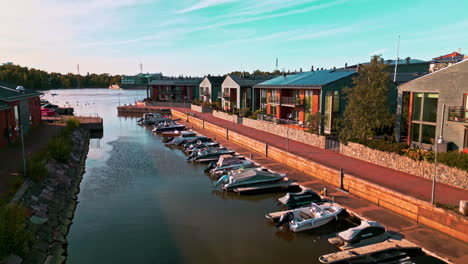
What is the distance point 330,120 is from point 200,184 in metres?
19.2

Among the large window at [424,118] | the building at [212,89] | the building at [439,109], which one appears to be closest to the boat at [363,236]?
the building at [439,109]

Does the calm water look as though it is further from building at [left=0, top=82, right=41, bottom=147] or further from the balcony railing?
the balcony railing

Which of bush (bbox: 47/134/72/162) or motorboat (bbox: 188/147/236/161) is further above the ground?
bush (bbox: 47/134/72/162)

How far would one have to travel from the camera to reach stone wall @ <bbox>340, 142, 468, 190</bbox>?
22.8m

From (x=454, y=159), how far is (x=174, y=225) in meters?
19.8

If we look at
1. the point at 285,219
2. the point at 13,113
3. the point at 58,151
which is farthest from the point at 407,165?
the point at 13,113

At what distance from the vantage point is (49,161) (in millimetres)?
30125

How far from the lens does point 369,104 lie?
3169cm

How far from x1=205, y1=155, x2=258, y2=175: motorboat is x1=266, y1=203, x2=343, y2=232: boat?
427 inches

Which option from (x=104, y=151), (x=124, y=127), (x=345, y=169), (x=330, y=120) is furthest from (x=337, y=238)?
(x=124, y=127)

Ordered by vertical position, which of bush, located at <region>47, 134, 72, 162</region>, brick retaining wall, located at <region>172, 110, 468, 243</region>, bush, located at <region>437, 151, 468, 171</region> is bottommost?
brick retaining wall, located at <region>172, 110, 468, 243</region>

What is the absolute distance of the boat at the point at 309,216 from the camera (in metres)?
21.1

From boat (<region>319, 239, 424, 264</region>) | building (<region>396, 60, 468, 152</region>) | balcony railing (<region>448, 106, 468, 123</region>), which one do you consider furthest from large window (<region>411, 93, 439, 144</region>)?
boat (<region>319, 239, 424, 264</region>)

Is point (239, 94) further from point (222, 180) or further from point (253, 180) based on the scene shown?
point (253, 180)
